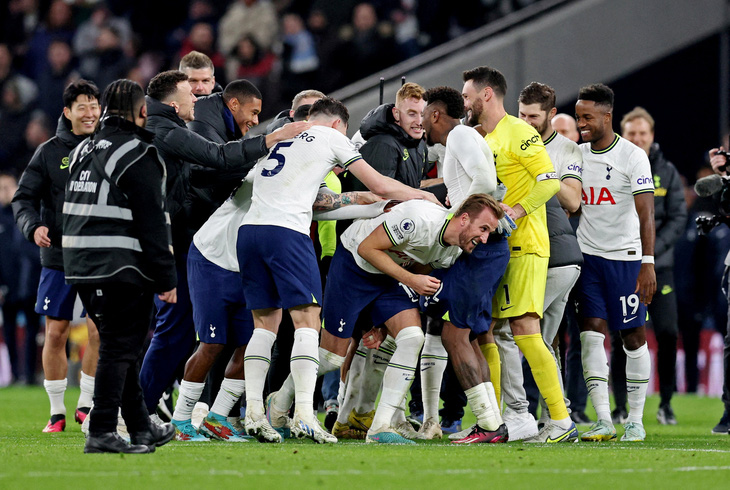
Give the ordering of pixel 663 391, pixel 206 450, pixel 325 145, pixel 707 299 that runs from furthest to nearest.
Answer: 1. pixel 707 299
2. pixel 663 391
3. pixel 325 145
4. pixel 206 450

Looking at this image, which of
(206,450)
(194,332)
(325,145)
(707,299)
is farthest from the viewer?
(707,299)

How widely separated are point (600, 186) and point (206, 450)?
3.45 meters

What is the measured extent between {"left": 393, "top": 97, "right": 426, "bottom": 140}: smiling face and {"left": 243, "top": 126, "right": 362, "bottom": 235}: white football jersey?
3.05 feet

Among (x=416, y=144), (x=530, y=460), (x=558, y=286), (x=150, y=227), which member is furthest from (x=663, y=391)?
(x=150, y=227)

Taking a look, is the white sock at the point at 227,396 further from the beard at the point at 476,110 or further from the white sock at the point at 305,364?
the beard at the point at 476,110

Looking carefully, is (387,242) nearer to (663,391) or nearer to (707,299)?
(663,391)

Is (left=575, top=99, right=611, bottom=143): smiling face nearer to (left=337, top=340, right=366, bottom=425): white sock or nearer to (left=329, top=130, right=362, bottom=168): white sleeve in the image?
(left=329, top=130, right=362, bottom=168): white sleeve

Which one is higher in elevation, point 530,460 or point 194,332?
point 194,332

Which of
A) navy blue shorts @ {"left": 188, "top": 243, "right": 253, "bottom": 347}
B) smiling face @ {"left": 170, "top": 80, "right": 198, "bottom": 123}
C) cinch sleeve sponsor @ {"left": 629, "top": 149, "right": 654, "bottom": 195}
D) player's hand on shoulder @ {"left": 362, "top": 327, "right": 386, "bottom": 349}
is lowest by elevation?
player's hand on shoulder @ {"left": 362, "top": 327, "right": 386, "bottom": 349}

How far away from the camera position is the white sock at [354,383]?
7699 mm

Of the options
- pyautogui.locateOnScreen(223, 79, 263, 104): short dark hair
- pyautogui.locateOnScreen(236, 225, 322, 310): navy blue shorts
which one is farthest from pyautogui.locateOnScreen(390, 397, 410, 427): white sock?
pyautogui.locateOnScreen(223, 79, 263, 104): short dark hair

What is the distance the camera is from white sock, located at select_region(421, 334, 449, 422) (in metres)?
7.66

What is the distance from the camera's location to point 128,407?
6.10 m

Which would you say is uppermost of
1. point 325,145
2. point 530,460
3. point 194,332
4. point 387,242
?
point 325,145
